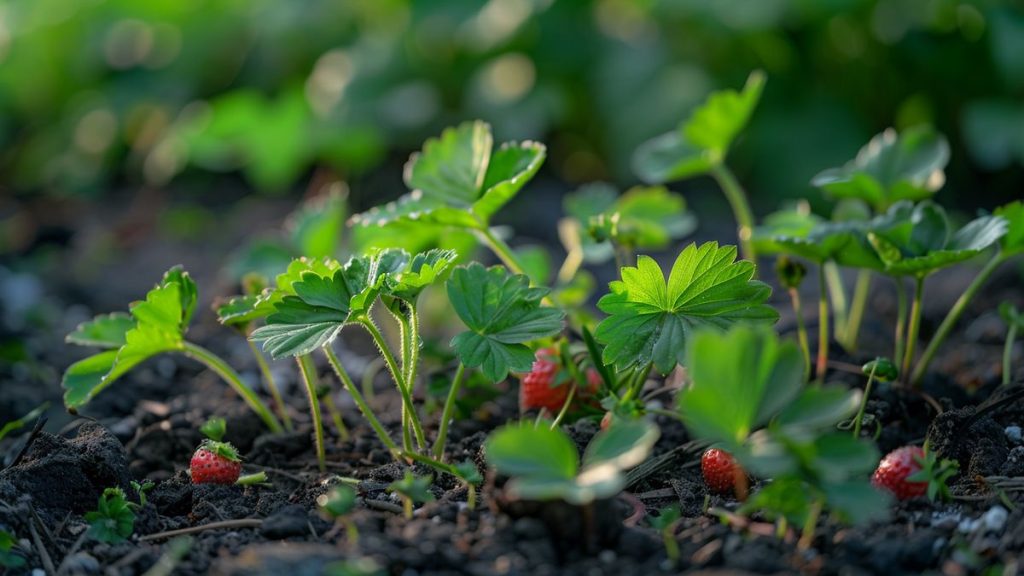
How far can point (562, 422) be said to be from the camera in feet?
6.76

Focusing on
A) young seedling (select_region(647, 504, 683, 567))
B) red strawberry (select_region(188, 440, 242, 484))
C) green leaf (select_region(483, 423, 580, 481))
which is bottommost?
young seedling (select_region(647, 504, 683, 567))

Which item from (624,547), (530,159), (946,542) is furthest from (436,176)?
(946,542)

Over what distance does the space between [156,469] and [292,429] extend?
264 mm

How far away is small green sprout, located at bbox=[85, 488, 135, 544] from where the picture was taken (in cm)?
164

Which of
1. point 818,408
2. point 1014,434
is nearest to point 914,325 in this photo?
point 1014,434

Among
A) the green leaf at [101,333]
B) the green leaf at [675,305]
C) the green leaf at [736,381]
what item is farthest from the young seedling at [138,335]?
the green leaf at [736,381]

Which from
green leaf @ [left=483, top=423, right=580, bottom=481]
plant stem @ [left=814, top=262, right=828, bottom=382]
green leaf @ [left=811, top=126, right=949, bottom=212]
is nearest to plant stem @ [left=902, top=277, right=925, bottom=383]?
plant stem @ [left=814, top=262, right=828, bottom=382]

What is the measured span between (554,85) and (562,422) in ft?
8.66

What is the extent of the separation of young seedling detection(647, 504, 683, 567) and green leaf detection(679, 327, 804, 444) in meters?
0.19

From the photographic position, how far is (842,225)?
1.96 m

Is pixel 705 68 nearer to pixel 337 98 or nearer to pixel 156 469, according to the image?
pixel 337 98

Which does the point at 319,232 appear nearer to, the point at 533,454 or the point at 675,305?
the point at 675,305

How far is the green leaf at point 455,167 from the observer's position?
2098 millimetres

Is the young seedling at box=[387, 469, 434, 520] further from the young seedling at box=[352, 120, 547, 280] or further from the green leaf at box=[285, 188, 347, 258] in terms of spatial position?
the green leaf at box=[285, 188, 347, 258]
